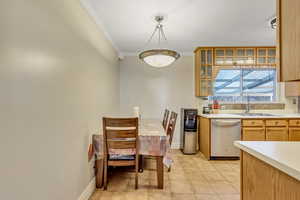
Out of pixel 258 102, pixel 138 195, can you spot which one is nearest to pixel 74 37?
pixel 138 195

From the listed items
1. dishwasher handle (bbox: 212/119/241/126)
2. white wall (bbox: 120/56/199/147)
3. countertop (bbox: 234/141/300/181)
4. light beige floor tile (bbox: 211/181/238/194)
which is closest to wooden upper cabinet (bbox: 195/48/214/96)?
white wall (bbox: 120/56/199/147)

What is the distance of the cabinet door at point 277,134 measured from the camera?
3848 mm

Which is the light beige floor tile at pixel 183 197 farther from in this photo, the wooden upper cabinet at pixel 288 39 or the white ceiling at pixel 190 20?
the white ceiling at pixel 190 20

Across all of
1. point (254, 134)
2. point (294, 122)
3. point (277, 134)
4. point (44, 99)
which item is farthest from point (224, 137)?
point (44, 99)

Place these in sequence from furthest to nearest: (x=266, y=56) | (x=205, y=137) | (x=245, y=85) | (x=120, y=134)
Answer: (x=245, y=85) < (x=266, y=56) < (x=205, y=137) < (x=120, y=134)

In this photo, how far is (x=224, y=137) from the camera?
3996mm

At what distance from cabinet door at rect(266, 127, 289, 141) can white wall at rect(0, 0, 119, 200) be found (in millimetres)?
3291

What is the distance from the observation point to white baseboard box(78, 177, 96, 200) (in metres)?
2.34

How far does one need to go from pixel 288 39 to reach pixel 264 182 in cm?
70

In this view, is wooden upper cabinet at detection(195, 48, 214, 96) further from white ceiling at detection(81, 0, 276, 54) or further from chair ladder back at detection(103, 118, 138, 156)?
chair ladder back at detection(103, 118, 138, 156)

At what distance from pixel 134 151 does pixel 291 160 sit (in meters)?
1.95

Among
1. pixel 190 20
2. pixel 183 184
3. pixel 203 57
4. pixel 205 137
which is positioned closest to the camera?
pixel 183 184

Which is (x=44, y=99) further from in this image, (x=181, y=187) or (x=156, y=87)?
(x=156, y=87)

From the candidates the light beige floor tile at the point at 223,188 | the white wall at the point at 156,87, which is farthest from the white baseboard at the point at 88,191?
the white wall at the point at 156,87
